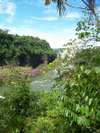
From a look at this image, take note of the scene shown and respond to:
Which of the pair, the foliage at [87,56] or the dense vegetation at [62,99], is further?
the foliage at [87,56]

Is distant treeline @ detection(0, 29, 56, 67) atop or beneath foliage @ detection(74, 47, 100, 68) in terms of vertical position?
beneath

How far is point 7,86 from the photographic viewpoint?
8820 mm

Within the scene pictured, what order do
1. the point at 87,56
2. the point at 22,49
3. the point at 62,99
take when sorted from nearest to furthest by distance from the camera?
the point at 62,99 < the point at 87,56 < the point at 22,49

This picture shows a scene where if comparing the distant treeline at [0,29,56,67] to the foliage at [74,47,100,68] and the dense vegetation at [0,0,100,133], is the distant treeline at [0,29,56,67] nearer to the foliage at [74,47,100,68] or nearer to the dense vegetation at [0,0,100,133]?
the dense vegetation at [0,0,100,133]

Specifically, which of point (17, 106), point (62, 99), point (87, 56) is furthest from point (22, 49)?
point (62, 99)

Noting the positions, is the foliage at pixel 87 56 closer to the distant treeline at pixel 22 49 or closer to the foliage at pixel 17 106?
the foliage at pixel 17 106

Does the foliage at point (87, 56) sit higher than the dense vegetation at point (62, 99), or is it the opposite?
the foliage at point (87, 56)

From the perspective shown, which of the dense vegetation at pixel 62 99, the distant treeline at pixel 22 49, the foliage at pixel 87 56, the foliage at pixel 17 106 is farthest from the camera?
the distant treeline at pixel 22 49

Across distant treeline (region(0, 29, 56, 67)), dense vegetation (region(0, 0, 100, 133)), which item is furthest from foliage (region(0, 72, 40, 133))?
distant treeline (region(0, 29, 56, 67))

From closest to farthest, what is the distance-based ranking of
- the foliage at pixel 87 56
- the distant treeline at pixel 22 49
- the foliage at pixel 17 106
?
the foliage at pixel 87 56 → the foliage at pixel 17 106 → the distant treeline at pixel 22 49

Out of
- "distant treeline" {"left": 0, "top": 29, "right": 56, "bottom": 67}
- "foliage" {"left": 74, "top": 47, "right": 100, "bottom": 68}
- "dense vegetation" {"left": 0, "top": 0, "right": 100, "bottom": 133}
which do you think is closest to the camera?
"dense vegetation" {"left": 0, "top": 0, "right": 100, "bottom": 133}

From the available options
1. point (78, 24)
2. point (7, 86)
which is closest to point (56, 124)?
point (78, 24)

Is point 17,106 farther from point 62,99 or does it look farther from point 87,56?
point 62,99

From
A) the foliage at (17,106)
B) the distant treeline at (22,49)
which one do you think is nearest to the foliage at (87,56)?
the foliage at (17,106)
